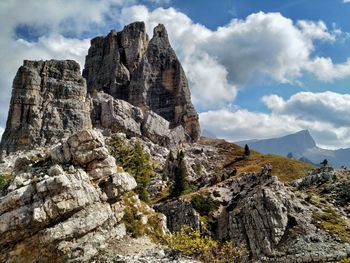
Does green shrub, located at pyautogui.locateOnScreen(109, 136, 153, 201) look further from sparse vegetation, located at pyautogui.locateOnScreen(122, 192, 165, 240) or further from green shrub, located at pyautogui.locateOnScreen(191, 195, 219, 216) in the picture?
sparse vegetation, located at pyautogui.locateOnScreen(122, 192, 165, 240)

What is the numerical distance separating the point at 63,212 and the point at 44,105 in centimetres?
11921

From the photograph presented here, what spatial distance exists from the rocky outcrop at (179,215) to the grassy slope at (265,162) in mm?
53214

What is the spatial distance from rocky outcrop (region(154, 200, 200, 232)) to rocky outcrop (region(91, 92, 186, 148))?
293ft

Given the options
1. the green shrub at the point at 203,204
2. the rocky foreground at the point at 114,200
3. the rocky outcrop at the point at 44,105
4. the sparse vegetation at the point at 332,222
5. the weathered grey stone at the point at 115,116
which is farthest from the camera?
the weathered grey stone at the point at 115,116

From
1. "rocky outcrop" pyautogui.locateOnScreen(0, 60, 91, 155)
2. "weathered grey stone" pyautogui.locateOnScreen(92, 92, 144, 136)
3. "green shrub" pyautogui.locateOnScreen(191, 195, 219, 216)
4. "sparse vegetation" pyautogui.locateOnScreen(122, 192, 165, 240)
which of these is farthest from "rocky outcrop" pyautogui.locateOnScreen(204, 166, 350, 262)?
"weathered grey stone" pyautogui.locateOnScreen(92, 92, 144, 136)

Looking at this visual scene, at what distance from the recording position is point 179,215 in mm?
79938

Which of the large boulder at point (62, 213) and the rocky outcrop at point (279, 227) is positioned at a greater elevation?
the large boulder at point (62, 213)

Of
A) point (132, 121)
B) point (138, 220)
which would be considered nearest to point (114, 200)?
point (138, 220)

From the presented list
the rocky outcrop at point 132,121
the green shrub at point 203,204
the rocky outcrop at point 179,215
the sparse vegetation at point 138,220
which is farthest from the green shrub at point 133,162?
the rocky outcrop at point 132,121

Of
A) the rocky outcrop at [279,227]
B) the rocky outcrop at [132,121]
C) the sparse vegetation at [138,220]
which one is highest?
the rocky outcrop at [132,121]

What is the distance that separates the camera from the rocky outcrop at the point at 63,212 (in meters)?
35.0

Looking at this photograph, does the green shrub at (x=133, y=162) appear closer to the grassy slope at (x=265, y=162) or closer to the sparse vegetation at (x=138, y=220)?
the grassy slope at (x=265, y=162)

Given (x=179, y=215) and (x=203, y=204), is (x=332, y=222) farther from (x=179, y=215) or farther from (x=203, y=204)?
(x=179, y=215)

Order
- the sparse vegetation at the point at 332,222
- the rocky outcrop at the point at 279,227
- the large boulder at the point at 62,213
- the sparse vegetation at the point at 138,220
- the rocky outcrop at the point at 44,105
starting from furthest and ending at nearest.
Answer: the rocky outcrop at the point at 44,105, the sparse vegetation at the point at 332,222, the rocky outcrop at the point at 279,227, the sparse vegetation at the point at 138,220, the large boulder at the point at 62,213
